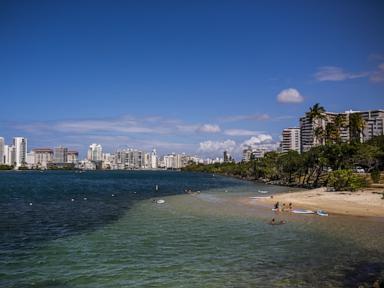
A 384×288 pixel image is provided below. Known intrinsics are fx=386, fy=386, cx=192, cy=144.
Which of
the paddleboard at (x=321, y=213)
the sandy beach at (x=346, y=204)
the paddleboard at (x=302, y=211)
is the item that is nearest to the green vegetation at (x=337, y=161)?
the sandy beach at (x=346, y=204)

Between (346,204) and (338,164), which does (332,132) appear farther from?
(346,204)

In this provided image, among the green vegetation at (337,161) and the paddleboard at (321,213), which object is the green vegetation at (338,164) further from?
the paddleboard at (321,213)

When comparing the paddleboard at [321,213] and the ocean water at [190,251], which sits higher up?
the paddleboard at [321,213]

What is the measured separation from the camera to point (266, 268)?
2369 cm

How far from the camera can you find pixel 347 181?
73.4m

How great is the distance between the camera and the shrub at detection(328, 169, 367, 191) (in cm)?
7181

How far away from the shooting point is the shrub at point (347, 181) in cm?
7181

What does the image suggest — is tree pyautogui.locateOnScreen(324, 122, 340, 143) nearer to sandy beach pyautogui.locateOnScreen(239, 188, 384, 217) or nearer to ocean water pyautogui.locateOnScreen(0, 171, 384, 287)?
sandy beach pyautogui.locateOnScreen(239, 188, 384, 217)

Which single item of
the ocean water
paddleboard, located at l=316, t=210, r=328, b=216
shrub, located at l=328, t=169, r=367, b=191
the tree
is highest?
the tree

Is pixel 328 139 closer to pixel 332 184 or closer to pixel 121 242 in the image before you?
pixel 332 184

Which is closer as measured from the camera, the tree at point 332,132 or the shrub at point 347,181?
the shrub at point 347,181

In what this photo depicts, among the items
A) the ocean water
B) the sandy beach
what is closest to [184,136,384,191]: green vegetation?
the sandy beach

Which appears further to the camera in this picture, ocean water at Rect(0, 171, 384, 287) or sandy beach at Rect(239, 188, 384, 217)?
sandy beach at Rect(239, 188, 384, 217)

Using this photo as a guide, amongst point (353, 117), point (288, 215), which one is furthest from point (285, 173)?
point (288, 215)
